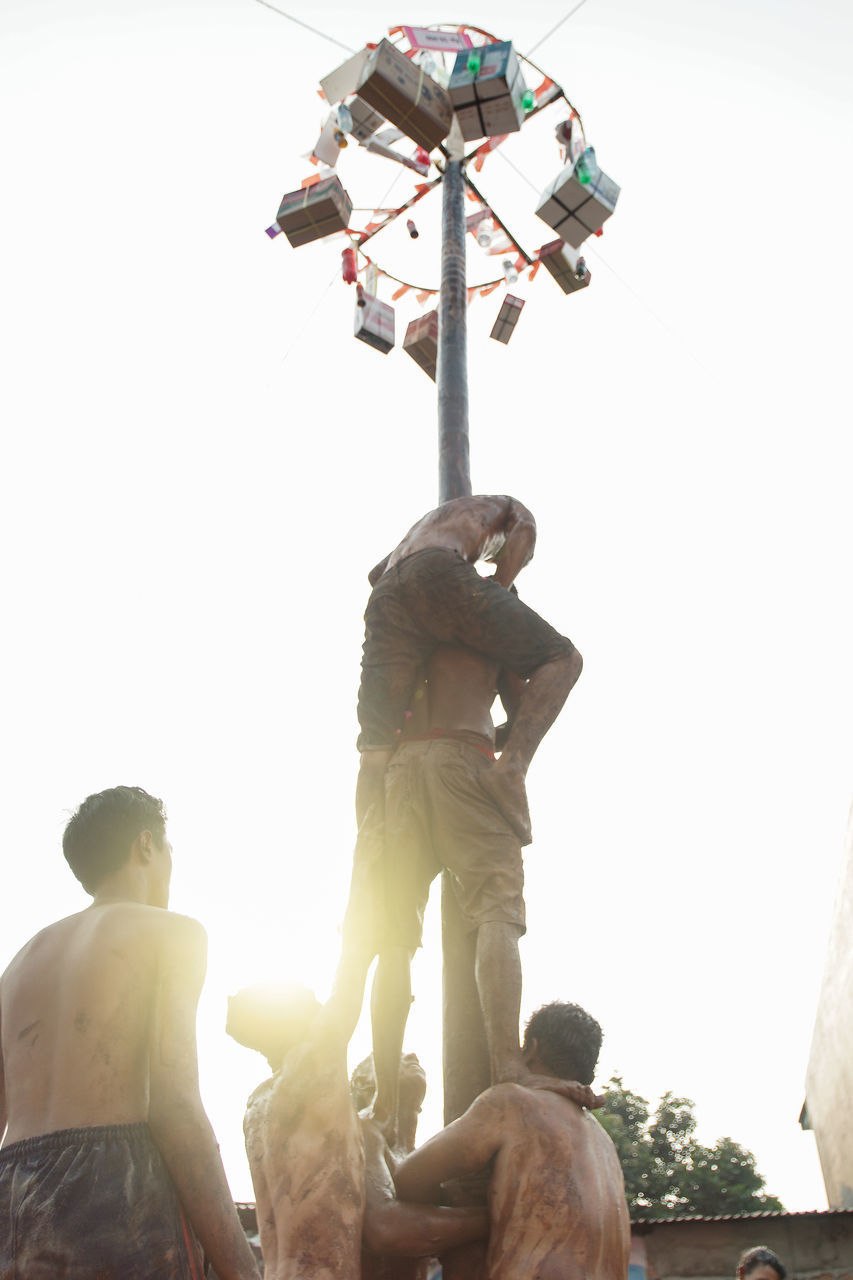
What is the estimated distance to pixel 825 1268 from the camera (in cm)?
1016

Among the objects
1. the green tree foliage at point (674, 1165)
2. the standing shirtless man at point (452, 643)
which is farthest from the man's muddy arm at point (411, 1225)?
the green tree foliage at point (674, 1165)

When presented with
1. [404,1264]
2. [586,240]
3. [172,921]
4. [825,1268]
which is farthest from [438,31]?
[825,1268]

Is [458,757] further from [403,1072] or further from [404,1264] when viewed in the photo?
[404,1264]

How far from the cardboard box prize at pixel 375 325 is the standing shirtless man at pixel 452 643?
4288mm

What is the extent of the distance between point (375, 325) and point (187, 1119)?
6792 millimetres

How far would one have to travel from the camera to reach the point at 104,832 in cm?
244

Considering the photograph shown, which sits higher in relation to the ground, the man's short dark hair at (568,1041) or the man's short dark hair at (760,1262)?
the man's short dark hair at (568,1041)

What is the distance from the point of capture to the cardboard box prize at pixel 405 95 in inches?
233

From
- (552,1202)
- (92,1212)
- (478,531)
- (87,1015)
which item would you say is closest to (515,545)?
(478,531)

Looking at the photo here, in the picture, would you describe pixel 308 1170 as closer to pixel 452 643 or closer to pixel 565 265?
pixel 452 643

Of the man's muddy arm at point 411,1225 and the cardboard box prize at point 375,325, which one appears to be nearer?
the man's muddy arm at point 411,1225

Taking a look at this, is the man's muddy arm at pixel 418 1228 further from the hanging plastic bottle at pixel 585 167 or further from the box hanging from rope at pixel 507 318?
the box hanging from rope at pixel 507 318

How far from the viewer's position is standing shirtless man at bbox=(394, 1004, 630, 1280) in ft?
8.35

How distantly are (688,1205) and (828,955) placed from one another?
1253 cm
